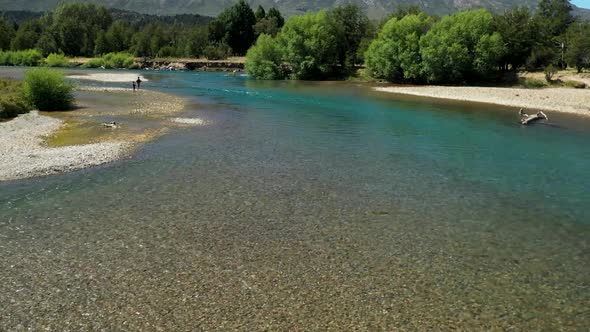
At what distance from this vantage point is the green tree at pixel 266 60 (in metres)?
112

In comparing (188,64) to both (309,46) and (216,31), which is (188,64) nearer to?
(216,31)

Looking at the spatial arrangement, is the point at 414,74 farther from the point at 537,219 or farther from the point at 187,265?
the point at 187,265

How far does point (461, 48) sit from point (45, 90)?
70.8m

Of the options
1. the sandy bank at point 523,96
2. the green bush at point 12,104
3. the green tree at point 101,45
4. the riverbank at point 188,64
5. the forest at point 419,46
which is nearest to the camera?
the green bush at point 12,104

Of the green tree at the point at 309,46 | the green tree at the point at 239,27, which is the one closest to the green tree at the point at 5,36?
the green tree at the point at 239,27

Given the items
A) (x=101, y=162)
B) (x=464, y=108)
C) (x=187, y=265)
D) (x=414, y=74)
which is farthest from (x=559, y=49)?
(x=187, y=265)

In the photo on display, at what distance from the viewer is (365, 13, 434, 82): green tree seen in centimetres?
9525

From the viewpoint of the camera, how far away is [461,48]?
298ft

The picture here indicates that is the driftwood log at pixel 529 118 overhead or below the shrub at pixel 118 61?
below

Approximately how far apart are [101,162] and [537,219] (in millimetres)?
23326

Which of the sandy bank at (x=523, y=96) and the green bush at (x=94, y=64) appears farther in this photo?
the green bush at (x=94, y=64)

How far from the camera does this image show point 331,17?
11912cm

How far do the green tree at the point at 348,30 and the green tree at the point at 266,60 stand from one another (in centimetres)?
1507

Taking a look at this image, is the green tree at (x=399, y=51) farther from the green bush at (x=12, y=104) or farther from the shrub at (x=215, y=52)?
the shrub at (x=215, y=52)
